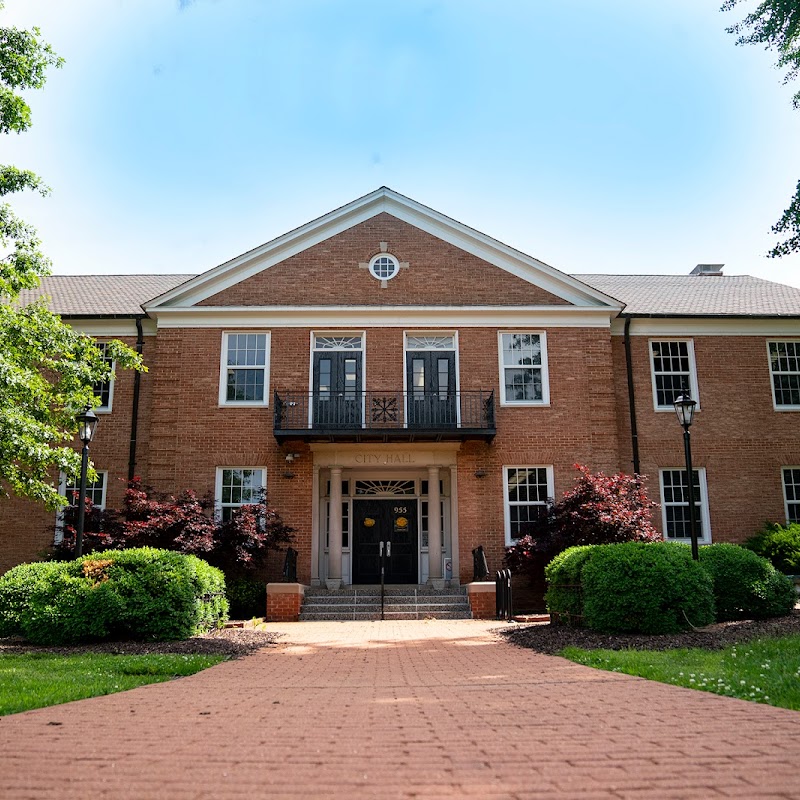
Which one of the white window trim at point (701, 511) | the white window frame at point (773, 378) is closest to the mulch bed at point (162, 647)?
the white window trim at point (701, 511)

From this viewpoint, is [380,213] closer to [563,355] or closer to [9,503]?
[563,355]

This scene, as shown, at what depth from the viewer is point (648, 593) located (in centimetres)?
1050

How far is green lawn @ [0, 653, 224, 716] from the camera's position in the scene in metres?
6.53

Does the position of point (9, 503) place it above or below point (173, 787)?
above

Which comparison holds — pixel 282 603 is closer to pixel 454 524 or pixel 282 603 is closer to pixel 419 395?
pixel 454 524

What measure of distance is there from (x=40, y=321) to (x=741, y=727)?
12256mm

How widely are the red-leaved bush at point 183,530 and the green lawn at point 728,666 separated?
8030 mm

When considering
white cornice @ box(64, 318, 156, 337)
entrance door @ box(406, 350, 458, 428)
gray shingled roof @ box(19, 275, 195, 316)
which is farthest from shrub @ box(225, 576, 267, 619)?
gray shingled roof @ box(19, 275, 195, 316)

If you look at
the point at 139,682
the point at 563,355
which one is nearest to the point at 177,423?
the point at 563,355

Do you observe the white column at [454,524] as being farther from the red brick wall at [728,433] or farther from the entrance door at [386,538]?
the red brick wall at [728,433]

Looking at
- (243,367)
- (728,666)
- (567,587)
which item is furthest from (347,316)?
(728,666)

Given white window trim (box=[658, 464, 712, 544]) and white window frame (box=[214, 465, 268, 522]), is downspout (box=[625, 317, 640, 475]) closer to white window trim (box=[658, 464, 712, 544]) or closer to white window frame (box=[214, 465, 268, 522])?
white window trim (box=[658, 464, 712, 544])

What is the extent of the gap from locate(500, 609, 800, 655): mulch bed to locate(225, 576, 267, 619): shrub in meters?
6.10

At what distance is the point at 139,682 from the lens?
7.70 meters
